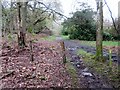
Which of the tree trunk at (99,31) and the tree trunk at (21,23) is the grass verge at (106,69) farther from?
the tree trunk at (21,23)

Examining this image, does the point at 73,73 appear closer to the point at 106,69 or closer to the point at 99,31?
the point at 106,69

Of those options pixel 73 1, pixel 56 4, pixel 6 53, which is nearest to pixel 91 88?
pixel 6 53

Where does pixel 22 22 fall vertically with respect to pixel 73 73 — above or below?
above

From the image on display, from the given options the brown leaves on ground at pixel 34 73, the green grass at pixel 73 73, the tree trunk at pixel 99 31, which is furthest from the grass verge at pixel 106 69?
the brown leaves on ground at pixel 34 73

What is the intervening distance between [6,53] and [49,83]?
498 cm

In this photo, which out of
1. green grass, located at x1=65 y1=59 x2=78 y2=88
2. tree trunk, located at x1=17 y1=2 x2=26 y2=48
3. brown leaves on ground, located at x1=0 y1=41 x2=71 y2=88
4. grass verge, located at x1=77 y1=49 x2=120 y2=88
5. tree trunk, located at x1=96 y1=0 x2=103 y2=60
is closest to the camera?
brown leaves on ground, located at x1=0 y1=41 x2=71 y2=88

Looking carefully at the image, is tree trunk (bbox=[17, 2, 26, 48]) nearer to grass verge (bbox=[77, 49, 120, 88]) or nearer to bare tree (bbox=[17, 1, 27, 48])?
bare tree (bbox=[17, 1, 27, 48])

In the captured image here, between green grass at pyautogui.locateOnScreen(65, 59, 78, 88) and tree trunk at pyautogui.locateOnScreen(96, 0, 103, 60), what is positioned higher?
tree trunk at pyautogui.locateOnScreen(96, 0, 103, 60)

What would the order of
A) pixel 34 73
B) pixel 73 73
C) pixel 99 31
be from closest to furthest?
1. pixel 34 73
2. pixel 73 73
3. pixel 99 31

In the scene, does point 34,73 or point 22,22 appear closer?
point 34,73

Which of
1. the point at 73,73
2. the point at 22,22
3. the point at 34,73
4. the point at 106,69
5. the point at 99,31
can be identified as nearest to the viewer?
the point at 34,73

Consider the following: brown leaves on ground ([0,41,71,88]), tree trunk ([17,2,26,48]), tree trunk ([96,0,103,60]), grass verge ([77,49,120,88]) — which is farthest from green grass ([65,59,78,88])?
tree trunk ([17,2,26,48])

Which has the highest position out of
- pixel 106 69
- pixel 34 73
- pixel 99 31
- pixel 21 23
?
pixel 21 23

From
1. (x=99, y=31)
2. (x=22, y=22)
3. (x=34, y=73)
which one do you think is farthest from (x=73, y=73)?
(x=22, y=22)
